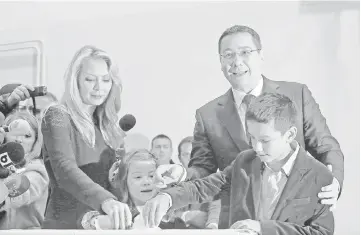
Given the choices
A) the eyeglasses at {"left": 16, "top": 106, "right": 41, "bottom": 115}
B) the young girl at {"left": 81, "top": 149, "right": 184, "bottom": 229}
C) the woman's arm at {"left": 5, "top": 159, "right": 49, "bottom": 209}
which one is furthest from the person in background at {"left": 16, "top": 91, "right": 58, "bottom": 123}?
the young girl at {"left": 81, "top": 149, "right": 184, "bottom": 229}

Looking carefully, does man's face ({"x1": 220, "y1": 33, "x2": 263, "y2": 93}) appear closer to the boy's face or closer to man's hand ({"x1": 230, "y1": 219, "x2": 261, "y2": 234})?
the boy's face

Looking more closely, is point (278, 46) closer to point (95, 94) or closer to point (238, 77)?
point (238, 77)

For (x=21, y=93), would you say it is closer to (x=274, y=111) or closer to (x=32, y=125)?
(x=32, y=125)

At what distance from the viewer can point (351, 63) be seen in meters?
2.34

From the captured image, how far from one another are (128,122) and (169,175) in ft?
0.86

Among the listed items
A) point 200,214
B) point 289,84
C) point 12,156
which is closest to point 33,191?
point 12,156

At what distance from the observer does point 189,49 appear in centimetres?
240

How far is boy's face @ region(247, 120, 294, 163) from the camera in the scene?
2.29 metres

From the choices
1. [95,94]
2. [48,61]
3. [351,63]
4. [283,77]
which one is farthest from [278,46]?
[48,61]

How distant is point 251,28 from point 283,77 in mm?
227

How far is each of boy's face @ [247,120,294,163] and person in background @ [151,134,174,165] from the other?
0.33 m

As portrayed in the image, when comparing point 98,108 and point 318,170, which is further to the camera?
point 98,108

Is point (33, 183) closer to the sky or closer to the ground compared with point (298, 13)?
closer to the ground

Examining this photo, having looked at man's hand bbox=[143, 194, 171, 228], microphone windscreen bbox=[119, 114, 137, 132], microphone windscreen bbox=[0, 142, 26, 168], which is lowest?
man's hand bbox=[143, 194, 171, 228]
